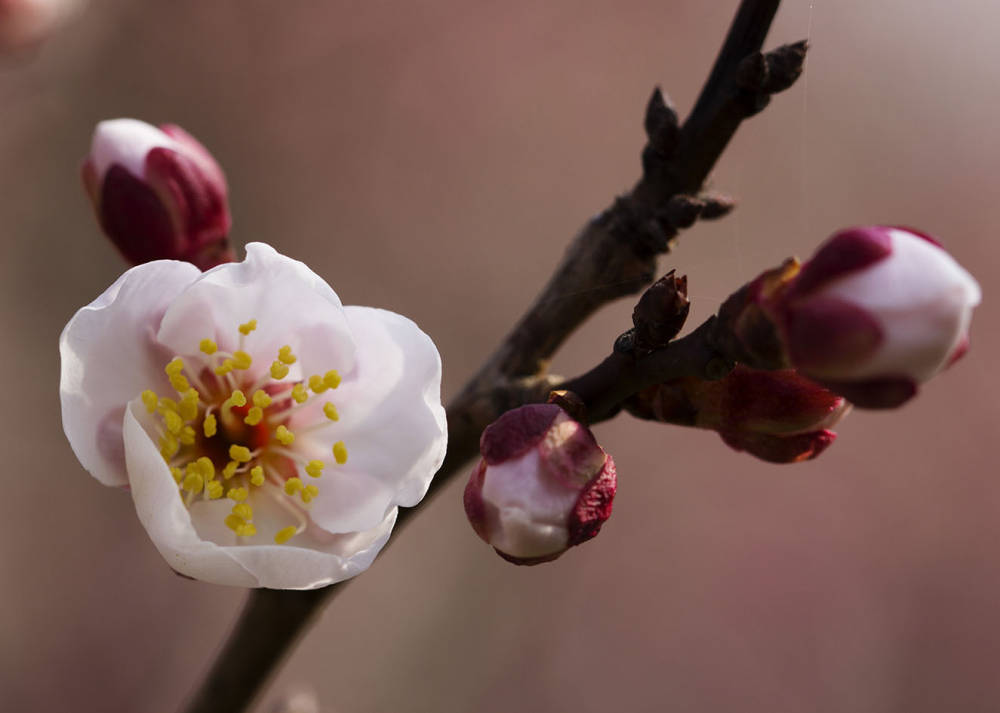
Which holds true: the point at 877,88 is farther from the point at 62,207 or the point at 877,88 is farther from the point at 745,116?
the point at 62,207

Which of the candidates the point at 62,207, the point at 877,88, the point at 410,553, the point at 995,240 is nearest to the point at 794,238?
the point at 877,88

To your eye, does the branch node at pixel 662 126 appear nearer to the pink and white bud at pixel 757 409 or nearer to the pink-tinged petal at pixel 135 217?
the pink and white bud at pixel 757 409

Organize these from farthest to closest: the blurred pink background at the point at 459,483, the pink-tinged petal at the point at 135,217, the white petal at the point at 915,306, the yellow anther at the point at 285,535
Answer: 1. the blurred pink background at the point at 459,483
2. the pink-tinged petal at the point at 135,217
3. the yellow anther at the point at 285,535
4. the white petal at the point at 915,306

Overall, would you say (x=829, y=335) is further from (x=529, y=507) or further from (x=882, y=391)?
(x=529, y=507)

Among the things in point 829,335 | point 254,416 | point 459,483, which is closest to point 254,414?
point 254,416

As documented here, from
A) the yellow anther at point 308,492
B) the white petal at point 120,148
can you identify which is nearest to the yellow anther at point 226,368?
the yellow anther at point 308,492

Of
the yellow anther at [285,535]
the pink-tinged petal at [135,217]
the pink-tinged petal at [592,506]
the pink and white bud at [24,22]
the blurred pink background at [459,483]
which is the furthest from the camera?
the blurred pink background at [459,483]
